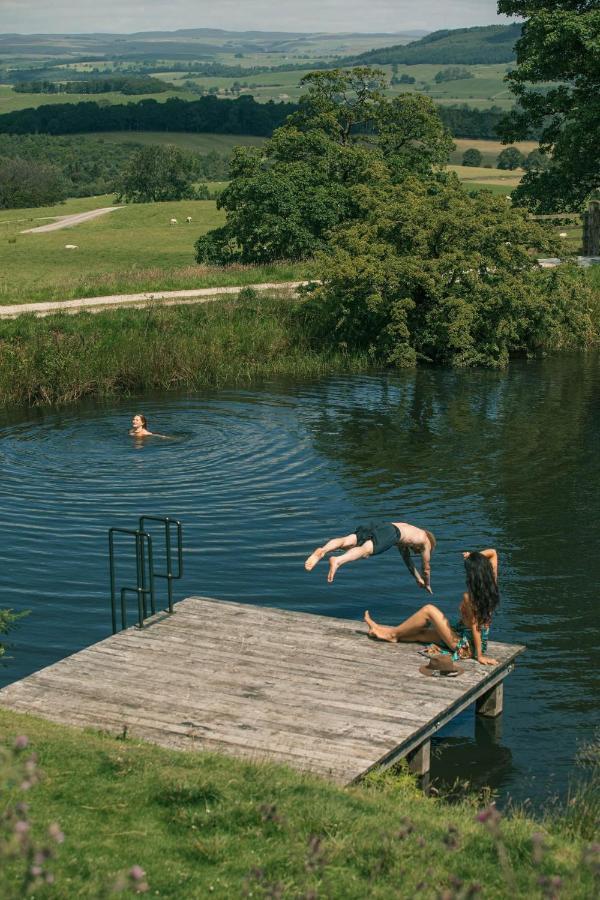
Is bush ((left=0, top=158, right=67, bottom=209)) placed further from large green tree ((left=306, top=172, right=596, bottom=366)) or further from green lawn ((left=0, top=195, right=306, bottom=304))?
large green tree ((left=306, top=172, right=596, bottom=366))

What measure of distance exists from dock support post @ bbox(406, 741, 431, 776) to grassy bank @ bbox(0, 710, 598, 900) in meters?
1.67

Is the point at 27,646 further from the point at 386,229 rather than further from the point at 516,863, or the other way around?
the point at 386,229

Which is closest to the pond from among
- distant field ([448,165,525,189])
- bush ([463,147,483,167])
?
distant field ([448,165,525,189])

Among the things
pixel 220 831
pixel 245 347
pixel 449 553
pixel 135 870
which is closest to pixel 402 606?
pixel 449 553

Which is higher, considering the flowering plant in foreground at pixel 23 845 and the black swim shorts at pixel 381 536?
the flowering plant in foreground at pixel 23 845

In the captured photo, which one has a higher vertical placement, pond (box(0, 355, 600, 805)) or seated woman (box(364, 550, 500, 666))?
seated woman (box(364, 550, 500, 666))

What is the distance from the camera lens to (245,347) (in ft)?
125

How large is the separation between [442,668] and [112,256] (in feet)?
206

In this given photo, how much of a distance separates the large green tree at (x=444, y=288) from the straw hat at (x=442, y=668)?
2443cm

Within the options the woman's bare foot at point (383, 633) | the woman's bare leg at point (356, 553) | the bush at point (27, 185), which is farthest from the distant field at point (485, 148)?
the woman's bare foot at point (383, 633)

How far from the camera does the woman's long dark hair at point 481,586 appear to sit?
14.5 meters

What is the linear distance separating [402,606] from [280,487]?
7077 mm

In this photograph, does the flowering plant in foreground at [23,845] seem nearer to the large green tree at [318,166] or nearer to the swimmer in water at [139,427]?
the swimmer in water at [139,427]

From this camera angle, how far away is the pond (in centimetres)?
1627
